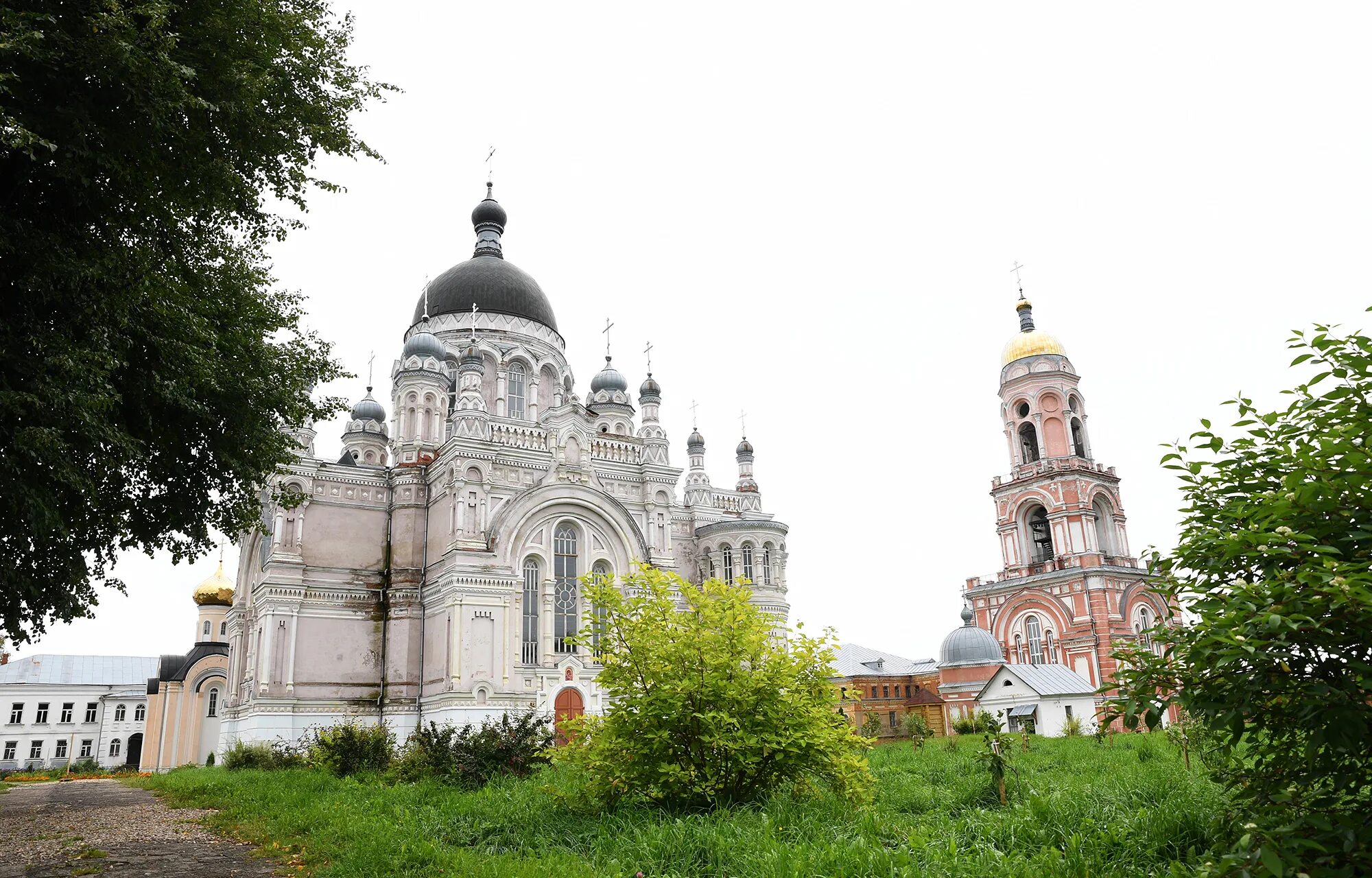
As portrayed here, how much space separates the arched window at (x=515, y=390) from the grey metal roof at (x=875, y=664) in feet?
65.1

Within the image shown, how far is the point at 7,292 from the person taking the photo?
27.3ft

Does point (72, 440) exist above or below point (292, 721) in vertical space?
above

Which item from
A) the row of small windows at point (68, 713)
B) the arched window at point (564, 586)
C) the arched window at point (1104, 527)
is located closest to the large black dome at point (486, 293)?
the arched window at point (564, 586)

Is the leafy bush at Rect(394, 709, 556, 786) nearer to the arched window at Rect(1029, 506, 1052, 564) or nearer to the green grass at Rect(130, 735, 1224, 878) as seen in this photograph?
the green grass at Rect(130, 735, 1224, 878)

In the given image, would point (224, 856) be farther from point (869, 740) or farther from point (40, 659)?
point (40, 659)

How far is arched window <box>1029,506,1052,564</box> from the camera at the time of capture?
42.1 metres

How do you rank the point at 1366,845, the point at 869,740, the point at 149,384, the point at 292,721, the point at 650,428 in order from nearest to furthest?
the point at 1366,845 < the point at 149,384 < the point at 869,740 < the point at 292,721 < the point at 650,428

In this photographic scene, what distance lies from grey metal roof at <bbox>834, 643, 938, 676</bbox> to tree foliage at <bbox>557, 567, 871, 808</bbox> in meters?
35.2

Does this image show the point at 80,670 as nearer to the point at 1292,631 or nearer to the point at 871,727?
the point at 871,727

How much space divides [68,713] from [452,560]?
3687 cm

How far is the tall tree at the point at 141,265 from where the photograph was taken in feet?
24.7

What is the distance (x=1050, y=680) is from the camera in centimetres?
3228

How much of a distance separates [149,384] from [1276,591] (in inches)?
364

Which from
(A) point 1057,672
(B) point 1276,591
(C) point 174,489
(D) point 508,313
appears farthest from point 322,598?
(B) point 1276,591
